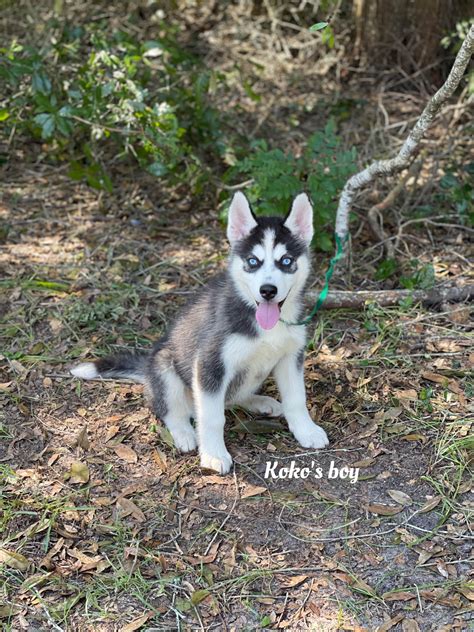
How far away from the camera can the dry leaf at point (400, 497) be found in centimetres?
453

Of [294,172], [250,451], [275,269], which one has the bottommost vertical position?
[250,451]

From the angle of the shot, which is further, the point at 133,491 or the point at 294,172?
the point at 294,172

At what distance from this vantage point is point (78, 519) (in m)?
4.49

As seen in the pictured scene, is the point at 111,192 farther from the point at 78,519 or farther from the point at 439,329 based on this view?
the point at 78,519

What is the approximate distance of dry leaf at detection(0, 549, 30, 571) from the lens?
4129mm

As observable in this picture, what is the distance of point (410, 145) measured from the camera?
232 inches

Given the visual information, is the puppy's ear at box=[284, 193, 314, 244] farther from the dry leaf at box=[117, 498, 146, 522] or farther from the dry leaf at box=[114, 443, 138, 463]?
the dry leaf at box=[117, 498, 146, 522]

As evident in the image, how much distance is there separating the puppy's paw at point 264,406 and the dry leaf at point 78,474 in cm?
120

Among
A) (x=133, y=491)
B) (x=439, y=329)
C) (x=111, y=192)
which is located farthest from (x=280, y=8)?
(x=133, y=491)

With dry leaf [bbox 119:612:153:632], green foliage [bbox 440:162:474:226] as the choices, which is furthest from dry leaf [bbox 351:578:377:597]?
green foliage [bbox 440:162:474:226]

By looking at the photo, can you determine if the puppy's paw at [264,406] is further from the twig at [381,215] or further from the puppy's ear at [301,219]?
the twig at [381,215]

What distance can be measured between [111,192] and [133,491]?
3872mm

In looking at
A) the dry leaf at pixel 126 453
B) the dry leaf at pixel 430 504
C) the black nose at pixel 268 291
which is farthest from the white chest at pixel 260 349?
the dry leaf at pixel 430 504

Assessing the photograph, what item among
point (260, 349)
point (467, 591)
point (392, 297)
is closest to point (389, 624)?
point (467, 591)
